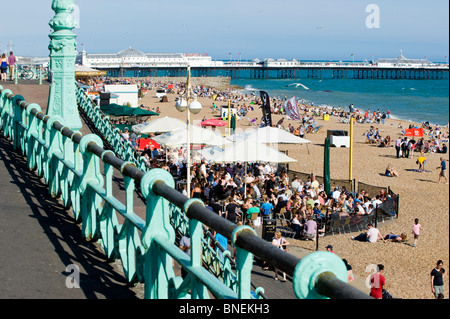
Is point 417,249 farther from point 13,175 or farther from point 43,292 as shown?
point 43,292

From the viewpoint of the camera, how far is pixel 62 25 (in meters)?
8.23

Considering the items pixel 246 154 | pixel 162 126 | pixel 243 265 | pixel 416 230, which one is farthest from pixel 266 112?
pixel 243 265

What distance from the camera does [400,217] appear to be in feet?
66.3

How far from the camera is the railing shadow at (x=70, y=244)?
13.3 feet

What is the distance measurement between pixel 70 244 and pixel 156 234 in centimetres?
180

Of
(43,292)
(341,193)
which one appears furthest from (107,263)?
(341,193)

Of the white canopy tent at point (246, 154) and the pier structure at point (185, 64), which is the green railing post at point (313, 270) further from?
the pier structure at point (185, 64)

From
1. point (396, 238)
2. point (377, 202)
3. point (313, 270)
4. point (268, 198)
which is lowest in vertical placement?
point (396, 238)

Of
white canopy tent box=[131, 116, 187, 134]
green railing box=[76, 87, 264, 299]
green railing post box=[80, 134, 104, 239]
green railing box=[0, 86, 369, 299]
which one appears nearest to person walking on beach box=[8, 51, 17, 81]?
green railing box=[76, 87, 264, 299]

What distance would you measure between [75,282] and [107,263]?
0.53 meters

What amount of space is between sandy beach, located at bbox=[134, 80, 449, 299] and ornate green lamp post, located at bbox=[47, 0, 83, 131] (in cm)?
835

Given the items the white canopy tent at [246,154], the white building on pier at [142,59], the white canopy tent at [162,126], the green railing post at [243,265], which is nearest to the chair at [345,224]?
the white canopy tent at [246,154]

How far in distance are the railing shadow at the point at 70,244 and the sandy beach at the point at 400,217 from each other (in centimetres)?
874

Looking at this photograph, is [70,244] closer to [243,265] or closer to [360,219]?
[243,265]
